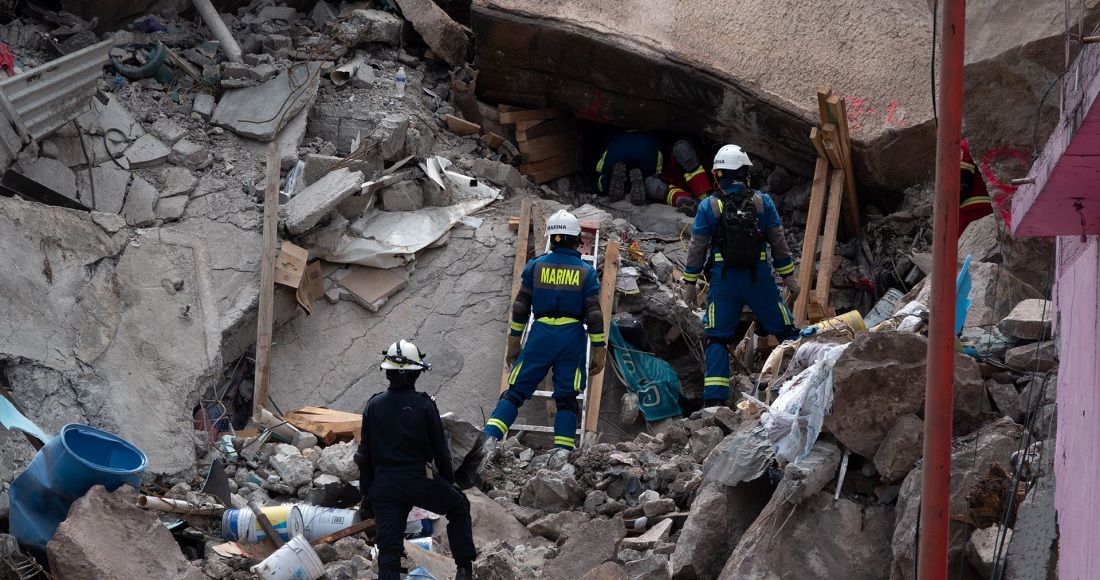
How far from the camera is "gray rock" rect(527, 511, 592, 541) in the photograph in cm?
678

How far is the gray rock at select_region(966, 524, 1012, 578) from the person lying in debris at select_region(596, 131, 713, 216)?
6806 millimetres

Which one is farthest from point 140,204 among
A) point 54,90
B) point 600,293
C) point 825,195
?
point 825,195

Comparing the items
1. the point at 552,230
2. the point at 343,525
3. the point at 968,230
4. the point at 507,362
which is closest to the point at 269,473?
the point at 343,525

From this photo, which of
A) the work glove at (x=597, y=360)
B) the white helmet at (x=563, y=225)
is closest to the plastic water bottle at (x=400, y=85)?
the white helmet at (x=563, y=225)

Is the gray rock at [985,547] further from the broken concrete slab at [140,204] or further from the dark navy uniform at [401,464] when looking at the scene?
the broken concrete slab at [140,204]

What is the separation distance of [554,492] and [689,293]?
3.38 m

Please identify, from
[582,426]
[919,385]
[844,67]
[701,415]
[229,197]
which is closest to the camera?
[919,385]

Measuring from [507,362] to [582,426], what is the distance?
2.75 ft

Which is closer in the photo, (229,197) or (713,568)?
(713,568)

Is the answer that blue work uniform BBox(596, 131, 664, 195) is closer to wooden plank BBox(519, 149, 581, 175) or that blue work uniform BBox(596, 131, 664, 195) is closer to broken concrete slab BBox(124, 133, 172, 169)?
wooden plank BBox(519, 149, 581, 175)

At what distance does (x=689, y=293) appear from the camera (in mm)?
10008

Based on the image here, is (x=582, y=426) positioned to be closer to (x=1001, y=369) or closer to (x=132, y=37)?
(x=1001, y=369)

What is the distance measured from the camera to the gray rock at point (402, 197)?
1008 centimetres

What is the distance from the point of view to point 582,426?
8938 millimetres
